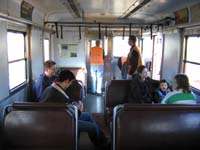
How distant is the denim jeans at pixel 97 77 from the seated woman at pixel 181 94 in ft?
15.2

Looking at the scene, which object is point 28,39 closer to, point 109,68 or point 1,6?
point 1,6

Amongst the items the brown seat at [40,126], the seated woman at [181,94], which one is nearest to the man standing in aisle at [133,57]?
the seated woman at [181,94]

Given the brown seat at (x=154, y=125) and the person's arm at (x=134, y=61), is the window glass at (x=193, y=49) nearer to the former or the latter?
the person's arm at (x=134, y=61)

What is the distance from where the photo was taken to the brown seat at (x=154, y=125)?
2.33 metres

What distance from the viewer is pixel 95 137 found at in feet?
10.3

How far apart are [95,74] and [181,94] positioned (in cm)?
499

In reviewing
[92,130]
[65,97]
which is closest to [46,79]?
→ [65,97]

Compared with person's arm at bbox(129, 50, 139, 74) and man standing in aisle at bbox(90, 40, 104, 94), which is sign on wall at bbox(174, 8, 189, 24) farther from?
man standing in aisle at bbox(90, 40, 104, 94)

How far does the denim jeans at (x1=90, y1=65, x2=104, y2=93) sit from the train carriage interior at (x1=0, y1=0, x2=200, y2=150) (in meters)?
0.04

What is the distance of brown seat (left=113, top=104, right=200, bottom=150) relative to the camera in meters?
2.33

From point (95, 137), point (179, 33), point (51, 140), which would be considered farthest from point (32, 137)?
point (179, 33)

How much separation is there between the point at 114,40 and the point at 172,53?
3203 mm

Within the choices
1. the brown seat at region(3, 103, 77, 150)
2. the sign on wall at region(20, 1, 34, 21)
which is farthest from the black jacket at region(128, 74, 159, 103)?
the sign on wall at region(20, 1, 34, 21)

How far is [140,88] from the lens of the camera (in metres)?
3.89
